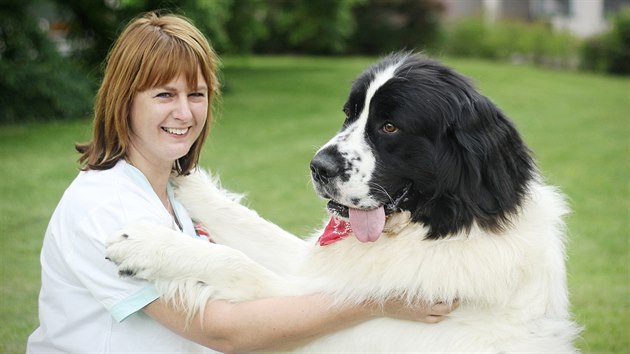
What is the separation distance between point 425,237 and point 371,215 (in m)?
0.21

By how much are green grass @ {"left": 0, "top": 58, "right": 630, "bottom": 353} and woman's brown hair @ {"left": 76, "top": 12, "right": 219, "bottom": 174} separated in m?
1.17

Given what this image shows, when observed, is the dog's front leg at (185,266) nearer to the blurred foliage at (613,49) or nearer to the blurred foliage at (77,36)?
the blurred foliage at (77,36)

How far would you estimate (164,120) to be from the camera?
2646 mm

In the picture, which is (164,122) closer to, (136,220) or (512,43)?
(136,220)

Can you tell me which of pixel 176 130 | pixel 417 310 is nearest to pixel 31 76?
pixel 176 130

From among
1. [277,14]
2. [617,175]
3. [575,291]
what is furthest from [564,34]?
[575,291]

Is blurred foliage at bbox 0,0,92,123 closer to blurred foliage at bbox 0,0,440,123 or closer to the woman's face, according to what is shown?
blurred foliage at bbox 0,0,440,123

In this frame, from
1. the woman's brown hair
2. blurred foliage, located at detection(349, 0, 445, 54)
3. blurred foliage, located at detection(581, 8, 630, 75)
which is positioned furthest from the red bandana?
blurred foliage, located at detection(349, 0, 445, 54)

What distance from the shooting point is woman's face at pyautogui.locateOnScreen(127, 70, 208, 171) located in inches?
104

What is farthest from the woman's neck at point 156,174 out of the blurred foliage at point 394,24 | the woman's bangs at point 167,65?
the blurred foliage at point 394,24

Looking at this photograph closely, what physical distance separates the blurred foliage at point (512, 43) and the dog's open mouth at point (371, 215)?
23354 millimetres

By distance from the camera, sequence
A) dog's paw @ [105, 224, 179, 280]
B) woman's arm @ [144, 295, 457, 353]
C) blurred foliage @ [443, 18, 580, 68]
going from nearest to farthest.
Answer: dog's paw @ [105, 224, 179, 280]
woman's arm @ [144, 295, 457, 353]
blurred foliage @ [443, 18, 580, 68]

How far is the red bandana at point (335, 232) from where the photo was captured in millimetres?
2775

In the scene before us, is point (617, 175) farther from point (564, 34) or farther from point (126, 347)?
point (564, 34)
